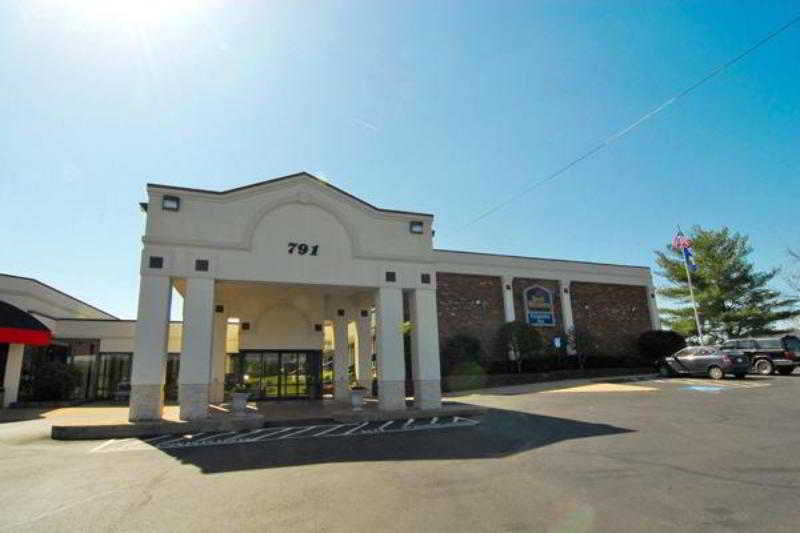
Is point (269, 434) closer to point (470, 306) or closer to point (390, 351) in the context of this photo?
point (390, 351)

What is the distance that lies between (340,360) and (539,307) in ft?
55.4

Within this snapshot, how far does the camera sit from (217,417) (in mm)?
14133

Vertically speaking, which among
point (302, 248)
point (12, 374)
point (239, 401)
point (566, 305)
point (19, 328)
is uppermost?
point (302, 248)

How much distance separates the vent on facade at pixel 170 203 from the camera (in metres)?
14.7

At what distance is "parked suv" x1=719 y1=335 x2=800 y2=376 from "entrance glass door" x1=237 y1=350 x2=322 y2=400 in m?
20.3

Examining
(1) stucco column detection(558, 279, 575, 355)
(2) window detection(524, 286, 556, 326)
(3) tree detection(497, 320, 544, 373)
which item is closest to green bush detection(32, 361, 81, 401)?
(3) tree detection(497, 320, 544, 373)

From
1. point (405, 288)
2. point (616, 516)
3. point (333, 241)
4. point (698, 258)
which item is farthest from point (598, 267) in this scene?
point (616, 516)

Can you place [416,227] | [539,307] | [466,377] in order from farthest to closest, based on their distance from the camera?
[539,307] < [466,377] < [416,227]

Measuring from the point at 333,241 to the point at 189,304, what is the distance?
5017 mm

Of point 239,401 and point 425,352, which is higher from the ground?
point 425,352

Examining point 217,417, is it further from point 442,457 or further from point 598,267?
point 598,267

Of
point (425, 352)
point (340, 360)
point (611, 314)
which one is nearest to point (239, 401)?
point (425, 352)

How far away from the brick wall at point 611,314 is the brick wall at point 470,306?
6641 millimetres

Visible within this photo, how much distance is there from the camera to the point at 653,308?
36562mm
